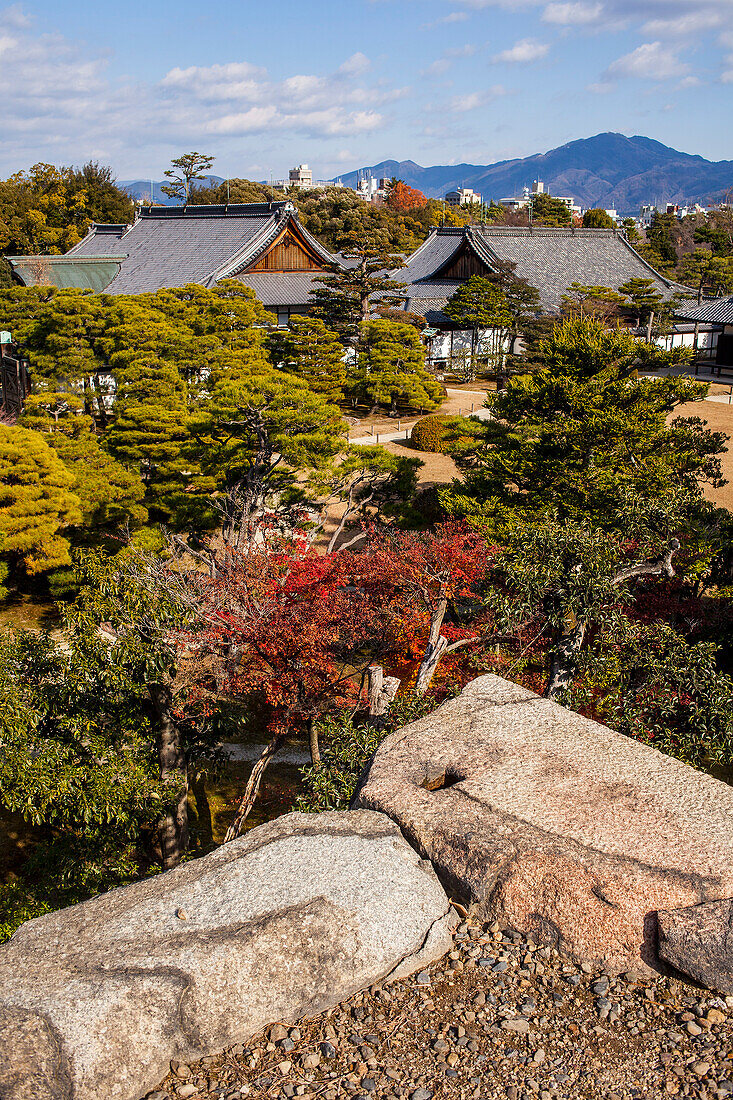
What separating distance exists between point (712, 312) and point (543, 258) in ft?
29.1

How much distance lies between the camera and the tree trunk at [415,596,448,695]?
9.18 m

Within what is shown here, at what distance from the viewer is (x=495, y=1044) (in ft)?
15.9

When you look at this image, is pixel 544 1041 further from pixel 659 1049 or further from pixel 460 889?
pixel 460 889

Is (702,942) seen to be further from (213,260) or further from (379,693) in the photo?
(213,260)

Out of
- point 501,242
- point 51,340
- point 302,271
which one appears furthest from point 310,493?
point 501,242

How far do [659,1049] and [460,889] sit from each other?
1548mm

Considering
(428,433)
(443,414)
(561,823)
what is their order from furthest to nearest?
(443,414) < (428,433) < (561,823)

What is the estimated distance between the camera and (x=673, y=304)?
119ft

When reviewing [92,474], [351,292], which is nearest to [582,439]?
[92,474]

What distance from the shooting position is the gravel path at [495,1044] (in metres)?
4.61

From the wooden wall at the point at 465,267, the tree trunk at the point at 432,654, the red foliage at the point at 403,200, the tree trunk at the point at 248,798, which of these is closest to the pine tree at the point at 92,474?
the tree trunk at the point at 248,798

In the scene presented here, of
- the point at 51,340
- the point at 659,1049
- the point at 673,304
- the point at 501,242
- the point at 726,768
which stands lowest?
the point at 726,768

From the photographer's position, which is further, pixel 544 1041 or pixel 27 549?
pixel 27 549

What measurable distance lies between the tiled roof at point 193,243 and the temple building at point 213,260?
41 mm
